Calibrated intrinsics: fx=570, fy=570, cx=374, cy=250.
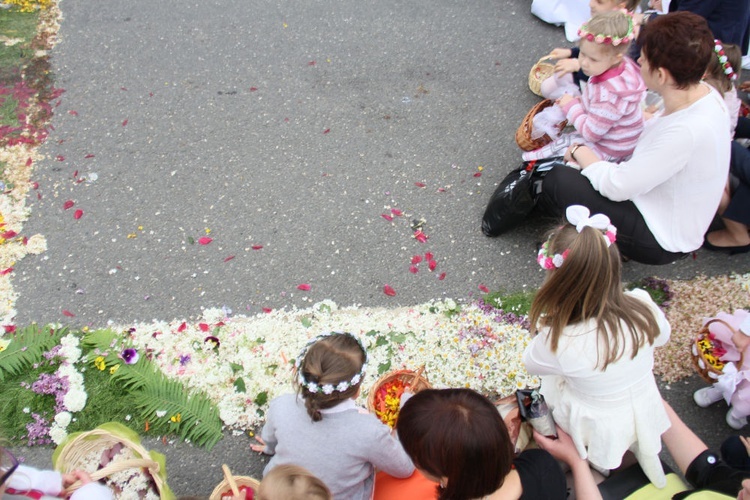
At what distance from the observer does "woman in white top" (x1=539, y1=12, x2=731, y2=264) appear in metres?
2.85

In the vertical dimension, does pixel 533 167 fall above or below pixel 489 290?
above

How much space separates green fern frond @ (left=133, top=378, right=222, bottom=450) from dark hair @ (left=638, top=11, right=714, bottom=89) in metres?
2.96

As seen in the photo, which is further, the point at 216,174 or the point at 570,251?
the point at 216,174

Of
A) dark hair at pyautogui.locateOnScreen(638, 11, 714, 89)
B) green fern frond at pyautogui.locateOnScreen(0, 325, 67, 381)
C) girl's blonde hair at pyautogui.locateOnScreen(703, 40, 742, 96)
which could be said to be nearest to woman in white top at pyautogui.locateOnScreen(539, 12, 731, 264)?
dark hair at pyautogui.locateOnScreen(638, 11, 714, 89)

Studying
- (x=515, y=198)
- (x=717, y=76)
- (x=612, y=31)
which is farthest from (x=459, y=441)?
(x=717, y=76)

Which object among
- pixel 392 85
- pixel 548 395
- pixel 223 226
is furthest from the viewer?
pixel 392 85

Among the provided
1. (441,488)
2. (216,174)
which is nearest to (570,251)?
(441,488)

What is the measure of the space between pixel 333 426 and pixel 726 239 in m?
3.03

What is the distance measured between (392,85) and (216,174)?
173 cm

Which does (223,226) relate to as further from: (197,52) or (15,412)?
(197,52)

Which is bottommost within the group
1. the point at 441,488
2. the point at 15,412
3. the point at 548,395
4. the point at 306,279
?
the point at 15,412

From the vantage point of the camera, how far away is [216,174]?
14.0ft

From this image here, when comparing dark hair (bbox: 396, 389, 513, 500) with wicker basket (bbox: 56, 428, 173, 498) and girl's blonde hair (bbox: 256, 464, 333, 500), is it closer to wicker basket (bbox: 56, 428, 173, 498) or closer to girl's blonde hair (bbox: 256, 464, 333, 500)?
girl's blonde hair (bbox: 256, 464, 333, 500)

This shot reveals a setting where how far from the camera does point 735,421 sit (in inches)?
119
